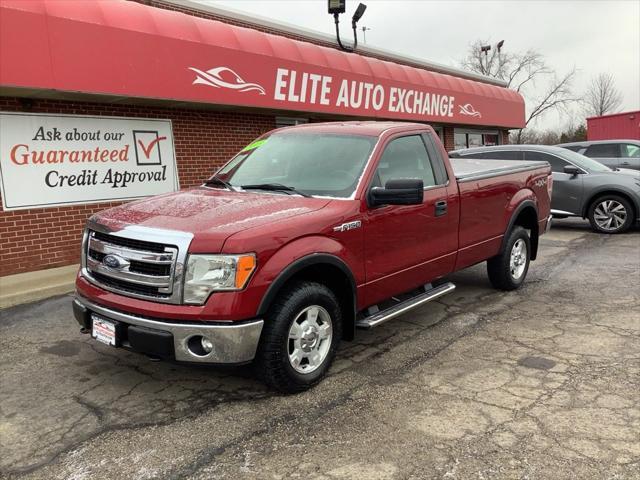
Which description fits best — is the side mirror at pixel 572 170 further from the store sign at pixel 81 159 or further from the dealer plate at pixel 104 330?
the dealer plate at pixel 104 330

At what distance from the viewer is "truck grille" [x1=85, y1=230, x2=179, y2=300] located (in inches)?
129

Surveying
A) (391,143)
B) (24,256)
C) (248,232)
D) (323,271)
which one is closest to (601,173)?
(391,143)

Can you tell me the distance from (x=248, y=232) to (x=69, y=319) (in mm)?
3298

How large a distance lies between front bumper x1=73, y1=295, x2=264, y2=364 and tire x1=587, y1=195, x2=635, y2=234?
932 cm

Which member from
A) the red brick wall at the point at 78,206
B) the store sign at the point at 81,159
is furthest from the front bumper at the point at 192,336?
the store sign at the point at 81,159

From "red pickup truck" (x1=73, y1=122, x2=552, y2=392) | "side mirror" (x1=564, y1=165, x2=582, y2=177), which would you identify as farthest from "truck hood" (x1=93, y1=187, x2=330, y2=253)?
"side mirror" (x1=564, y1=165, x2=582, y2=177)

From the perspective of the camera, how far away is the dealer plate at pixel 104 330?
3.44 meters

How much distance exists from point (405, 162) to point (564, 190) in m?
7.34

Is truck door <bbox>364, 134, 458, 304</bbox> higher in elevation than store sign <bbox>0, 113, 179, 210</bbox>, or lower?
lower

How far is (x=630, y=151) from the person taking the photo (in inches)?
560

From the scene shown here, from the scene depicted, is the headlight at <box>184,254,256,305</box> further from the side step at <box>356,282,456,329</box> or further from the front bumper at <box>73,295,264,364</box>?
the side step at <box>356,282,456,329</box>

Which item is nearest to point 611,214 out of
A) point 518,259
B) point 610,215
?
point 610,215

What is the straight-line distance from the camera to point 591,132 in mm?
28312

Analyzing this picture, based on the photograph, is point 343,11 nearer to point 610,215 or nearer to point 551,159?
point 551,159
